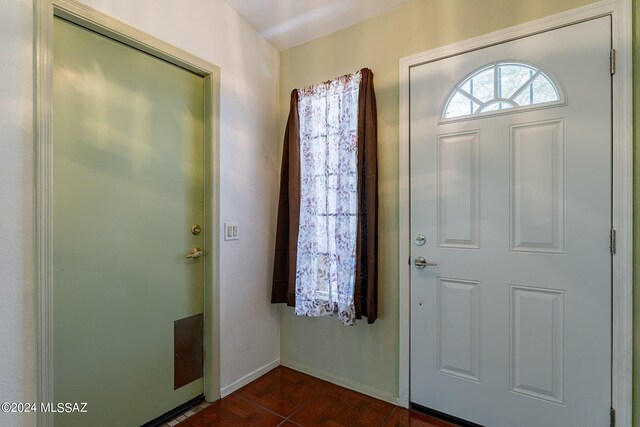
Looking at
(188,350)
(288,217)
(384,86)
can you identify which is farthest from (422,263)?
(188,350)

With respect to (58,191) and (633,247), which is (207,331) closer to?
(58,191)

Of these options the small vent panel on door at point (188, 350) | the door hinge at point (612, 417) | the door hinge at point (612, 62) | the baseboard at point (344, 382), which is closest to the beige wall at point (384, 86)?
the baseboard at point (344, 382)

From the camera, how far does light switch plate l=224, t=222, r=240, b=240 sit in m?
1.98

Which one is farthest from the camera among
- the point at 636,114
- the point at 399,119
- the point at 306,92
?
the point at 306,92

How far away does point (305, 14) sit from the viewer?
1.99m

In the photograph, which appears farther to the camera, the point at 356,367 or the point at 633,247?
the point at 356,367

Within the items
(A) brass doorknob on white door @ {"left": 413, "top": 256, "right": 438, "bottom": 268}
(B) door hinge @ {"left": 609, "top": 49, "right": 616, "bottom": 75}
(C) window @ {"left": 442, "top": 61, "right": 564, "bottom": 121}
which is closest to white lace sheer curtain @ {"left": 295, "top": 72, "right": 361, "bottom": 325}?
(A) brass doorknob on white door @ {"left": 413, "top": 256, "right": 438, "bottom": 268}

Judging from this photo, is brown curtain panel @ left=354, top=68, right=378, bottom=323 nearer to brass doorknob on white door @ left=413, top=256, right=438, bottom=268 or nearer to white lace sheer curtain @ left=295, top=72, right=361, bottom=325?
white lace sheer curtain @ left=295, top=72, right=361, bottom=325

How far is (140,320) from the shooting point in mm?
1632

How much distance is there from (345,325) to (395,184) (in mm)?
1026

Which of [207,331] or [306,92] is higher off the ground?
[306,92]

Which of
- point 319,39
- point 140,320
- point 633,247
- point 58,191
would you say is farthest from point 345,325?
point 319,39

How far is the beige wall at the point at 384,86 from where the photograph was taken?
1685mm

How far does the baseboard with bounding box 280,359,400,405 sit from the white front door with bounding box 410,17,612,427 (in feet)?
0.64
